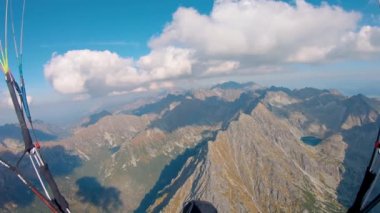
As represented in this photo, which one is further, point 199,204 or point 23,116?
point 23,116

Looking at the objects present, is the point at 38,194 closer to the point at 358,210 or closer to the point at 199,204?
the point at 199,204

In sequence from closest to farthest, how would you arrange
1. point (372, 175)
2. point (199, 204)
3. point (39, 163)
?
point (372, 175) < point (199, 204) < point (39, 163)

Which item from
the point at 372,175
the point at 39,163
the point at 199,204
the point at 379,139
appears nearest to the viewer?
the point at 372,175

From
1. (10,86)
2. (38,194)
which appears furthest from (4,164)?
(10,86)

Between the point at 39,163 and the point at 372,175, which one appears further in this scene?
the point at 39,163

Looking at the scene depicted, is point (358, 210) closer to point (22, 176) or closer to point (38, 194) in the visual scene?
point (38, 194)

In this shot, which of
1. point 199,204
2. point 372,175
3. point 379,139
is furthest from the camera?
point 199,204

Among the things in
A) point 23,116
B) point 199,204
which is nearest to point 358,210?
point 199,204

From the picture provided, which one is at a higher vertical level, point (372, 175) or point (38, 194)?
point (372, 175)

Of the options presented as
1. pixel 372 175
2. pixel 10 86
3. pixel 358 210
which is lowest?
pixel 358 210
